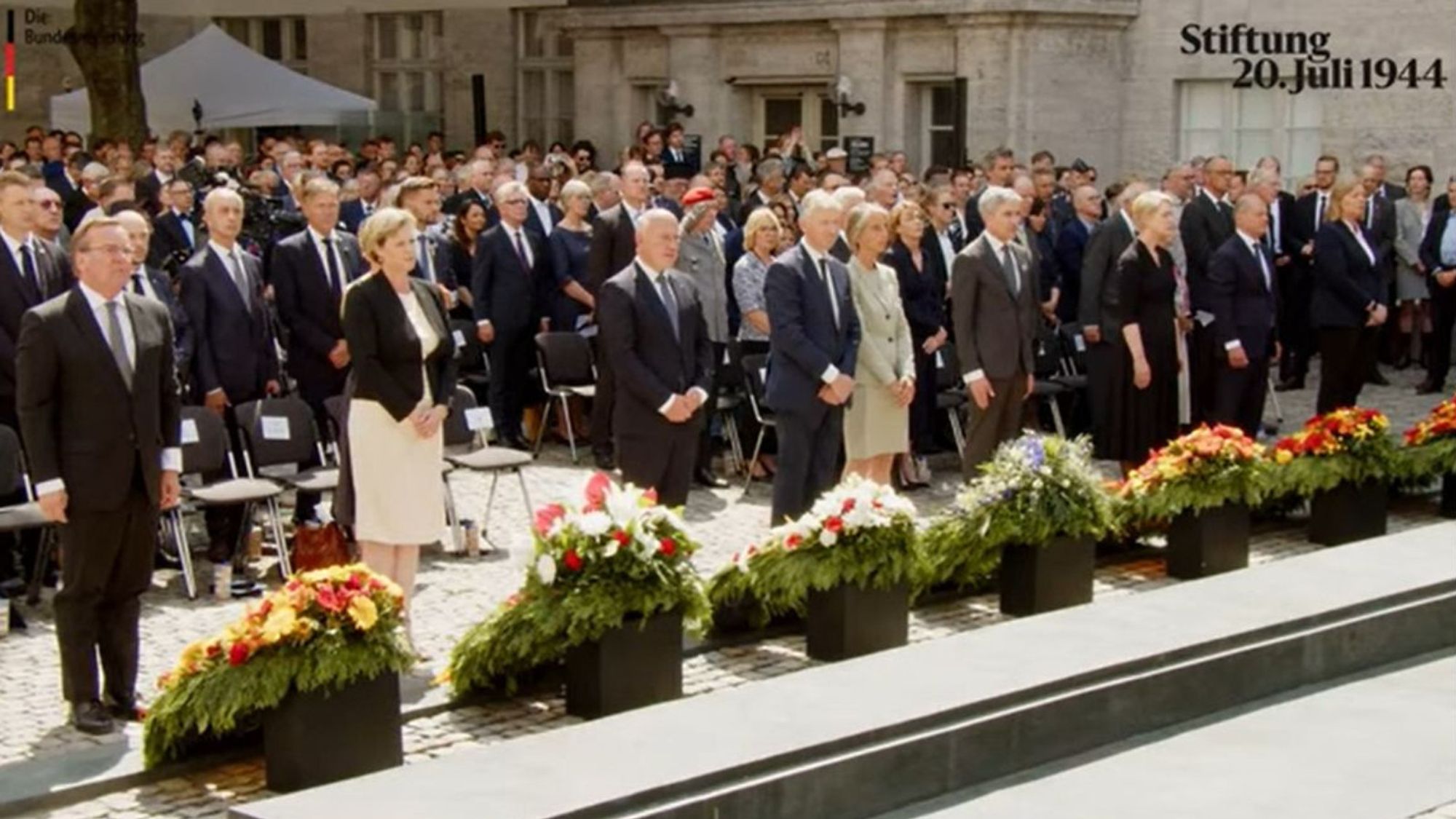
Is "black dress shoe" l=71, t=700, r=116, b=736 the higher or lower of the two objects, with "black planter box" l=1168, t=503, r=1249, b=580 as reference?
lower

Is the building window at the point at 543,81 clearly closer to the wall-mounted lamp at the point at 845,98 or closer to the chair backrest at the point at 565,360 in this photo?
the wall-mounted lamp at the point at 845,98

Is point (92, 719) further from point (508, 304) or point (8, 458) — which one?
point (508, 304)

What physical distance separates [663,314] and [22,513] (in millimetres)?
3066

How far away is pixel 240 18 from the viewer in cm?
3634

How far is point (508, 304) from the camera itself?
16.5 metres

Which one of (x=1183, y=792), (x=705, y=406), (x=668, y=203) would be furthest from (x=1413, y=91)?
(x=1183, y=792)

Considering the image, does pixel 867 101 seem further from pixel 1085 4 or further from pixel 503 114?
pixel 503 114

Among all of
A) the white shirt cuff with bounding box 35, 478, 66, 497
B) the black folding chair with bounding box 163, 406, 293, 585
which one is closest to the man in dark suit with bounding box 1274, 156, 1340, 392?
the black folding chair with bounding box 163, 406, 293, 585

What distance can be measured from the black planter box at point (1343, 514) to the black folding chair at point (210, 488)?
5408 mm

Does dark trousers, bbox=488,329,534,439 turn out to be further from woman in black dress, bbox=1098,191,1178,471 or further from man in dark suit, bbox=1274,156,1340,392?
man in dark suit, bbox=1274,156,1340,392

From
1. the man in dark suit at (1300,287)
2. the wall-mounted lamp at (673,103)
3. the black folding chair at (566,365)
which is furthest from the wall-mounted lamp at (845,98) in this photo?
the black folding chair at (566,365)

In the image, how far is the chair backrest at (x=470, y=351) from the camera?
53.8 feet

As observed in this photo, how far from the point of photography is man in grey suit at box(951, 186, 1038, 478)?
13.3 meters

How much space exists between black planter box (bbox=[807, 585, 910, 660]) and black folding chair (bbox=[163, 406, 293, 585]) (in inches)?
118
